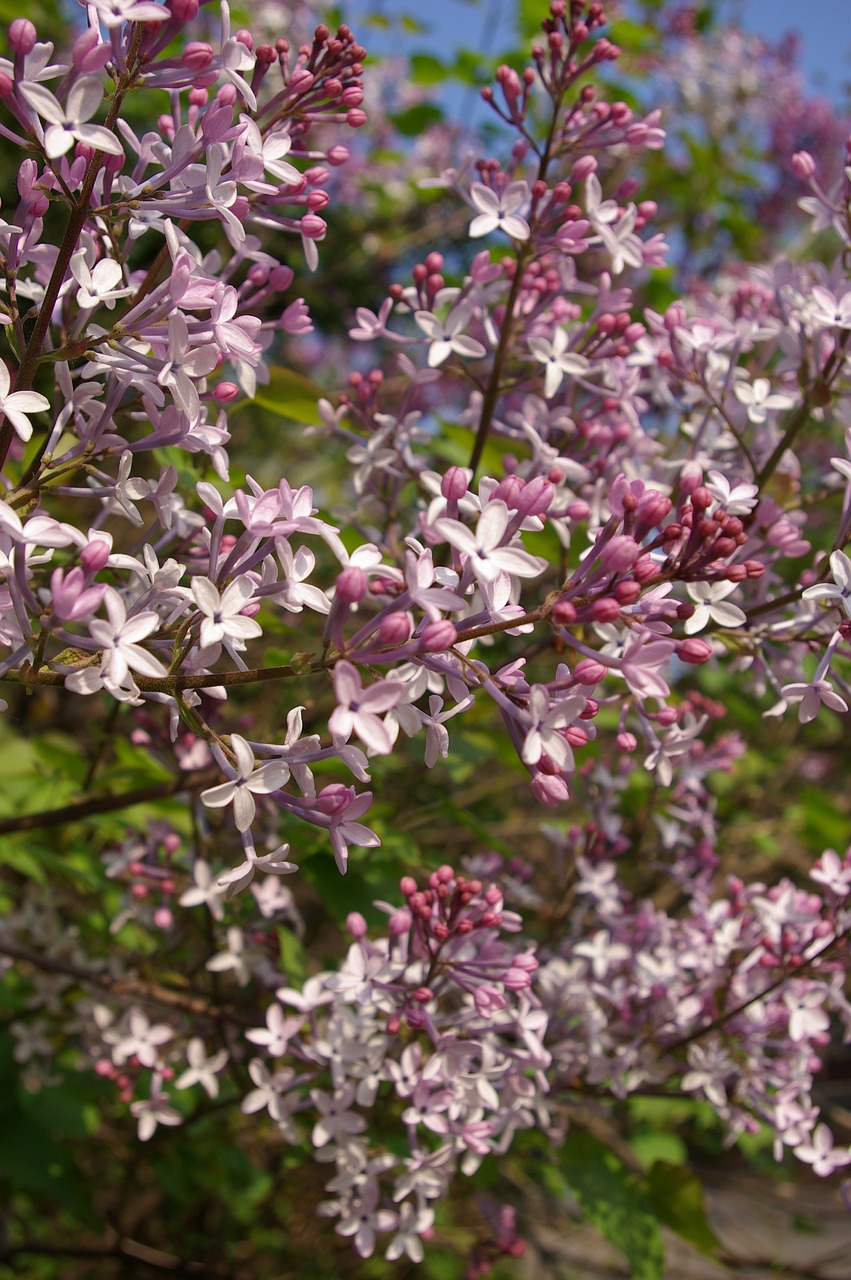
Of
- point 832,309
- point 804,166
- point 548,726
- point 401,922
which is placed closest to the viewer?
point 548,726

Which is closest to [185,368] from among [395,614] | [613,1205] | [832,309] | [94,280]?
[94,280]

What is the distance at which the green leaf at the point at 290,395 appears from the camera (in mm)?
2145

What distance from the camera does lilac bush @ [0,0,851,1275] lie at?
1.22 metres

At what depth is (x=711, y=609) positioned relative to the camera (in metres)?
1.51

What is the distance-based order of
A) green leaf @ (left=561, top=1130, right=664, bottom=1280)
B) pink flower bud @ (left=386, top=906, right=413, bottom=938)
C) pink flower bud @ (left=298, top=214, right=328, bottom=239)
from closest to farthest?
pink flower bud @ (left=298, top=214, right=328, bottom=239) < pink flower bud @ (left=386, top=906, right=413, bottom=938) < green leaf @ (left=561, top=1130, right=664, bottom=1280)

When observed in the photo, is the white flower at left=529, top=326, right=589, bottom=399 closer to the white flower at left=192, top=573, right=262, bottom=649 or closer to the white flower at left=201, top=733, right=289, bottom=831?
the white flower at left=192, top=573, right=262, bottom=649

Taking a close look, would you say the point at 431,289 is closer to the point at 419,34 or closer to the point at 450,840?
the point at 450,840

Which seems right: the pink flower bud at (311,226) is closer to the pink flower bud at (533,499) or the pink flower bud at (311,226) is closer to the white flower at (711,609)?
the pink flower bud at (533,499)

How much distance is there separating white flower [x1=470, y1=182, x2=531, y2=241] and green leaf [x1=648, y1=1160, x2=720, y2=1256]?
88.3 inches

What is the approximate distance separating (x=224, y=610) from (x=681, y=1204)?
210 centimetres

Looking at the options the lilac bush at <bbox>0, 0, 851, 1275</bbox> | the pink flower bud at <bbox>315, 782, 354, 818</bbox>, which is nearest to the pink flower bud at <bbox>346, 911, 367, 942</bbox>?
the lilac bush at <bbox>0, 0, 851, 1275</bbox>

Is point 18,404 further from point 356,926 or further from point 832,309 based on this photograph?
point 832,309

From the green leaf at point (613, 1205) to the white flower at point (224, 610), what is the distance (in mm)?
1846

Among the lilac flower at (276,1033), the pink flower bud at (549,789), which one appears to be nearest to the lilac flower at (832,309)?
the pink flower bud at (549,789)
